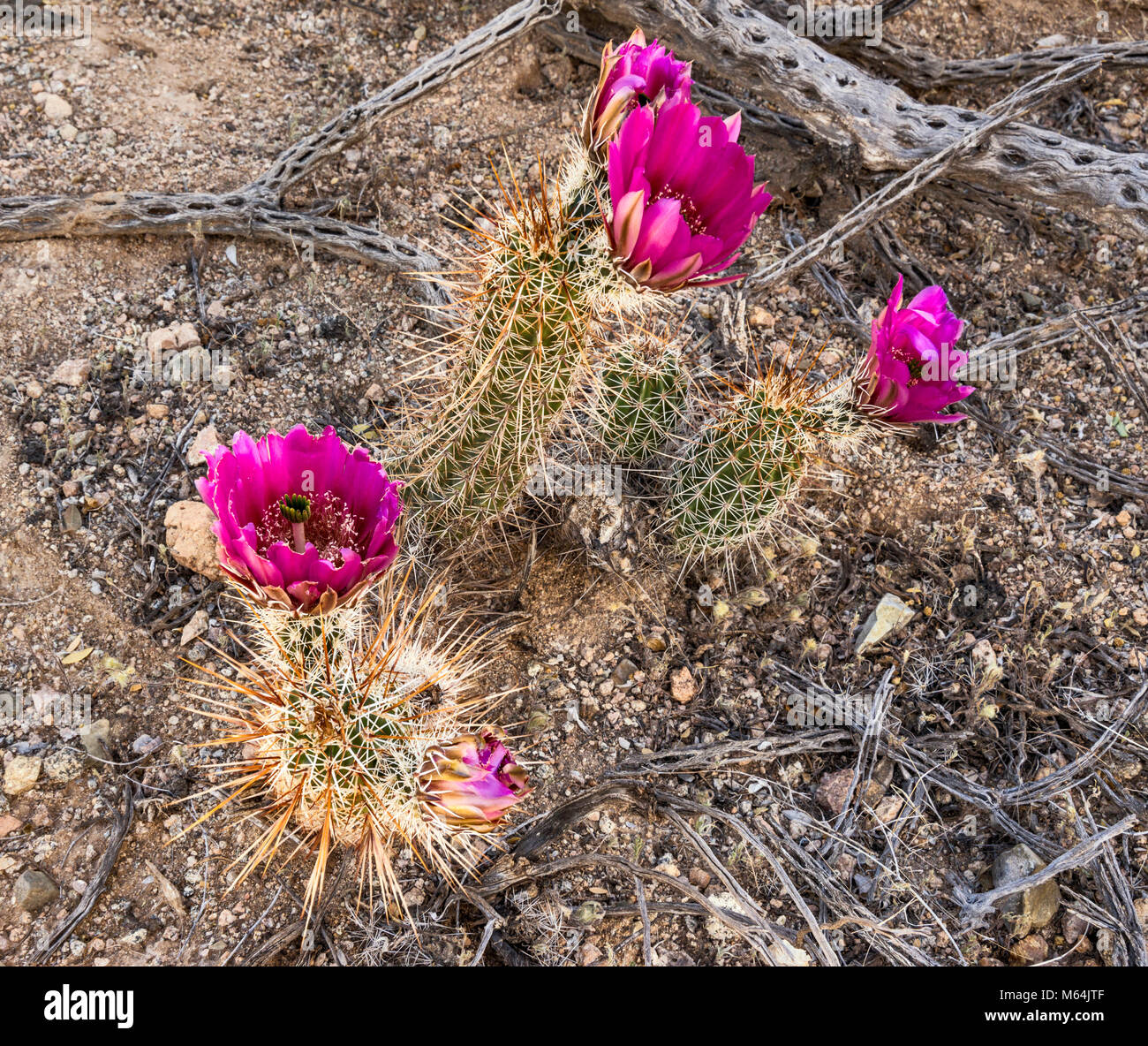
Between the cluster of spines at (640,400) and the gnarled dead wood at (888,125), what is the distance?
3.64 feet

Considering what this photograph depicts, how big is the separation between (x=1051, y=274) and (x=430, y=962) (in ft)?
9.53

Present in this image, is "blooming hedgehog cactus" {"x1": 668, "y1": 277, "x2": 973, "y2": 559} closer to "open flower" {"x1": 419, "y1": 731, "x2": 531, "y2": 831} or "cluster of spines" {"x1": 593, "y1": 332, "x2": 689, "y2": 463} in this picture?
"cluster of spines" {"x1": 593, "y1": 332, "x2": 689, "y2": 463}

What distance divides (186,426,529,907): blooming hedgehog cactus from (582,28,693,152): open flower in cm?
76

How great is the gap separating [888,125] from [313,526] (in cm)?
226

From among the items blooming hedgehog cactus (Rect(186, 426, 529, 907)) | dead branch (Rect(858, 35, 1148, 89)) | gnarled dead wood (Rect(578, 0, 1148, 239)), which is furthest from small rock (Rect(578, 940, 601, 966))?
dead branch (Rect(858, 35, 1148, 89))

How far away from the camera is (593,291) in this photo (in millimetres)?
1857

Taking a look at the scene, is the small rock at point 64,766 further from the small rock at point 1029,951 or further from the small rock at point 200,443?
the small rock at point 1029,951

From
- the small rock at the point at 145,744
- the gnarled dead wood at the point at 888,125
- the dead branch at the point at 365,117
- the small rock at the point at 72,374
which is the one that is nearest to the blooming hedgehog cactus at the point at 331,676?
the small rock at the point at 145,744

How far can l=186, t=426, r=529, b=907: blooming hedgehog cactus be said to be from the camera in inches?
66.4

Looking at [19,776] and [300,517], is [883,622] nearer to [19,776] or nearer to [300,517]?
[300,517]

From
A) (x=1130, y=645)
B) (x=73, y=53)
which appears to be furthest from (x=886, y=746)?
(x=73, y=53)

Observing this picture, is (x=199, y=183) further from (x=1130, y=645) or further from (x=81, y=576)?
(x=1130, y=645)

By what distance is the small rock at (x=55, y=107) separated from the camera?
316cm
